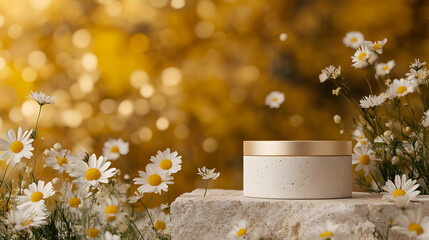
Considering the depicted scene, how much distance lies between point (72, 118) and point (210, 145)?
0.37 meters

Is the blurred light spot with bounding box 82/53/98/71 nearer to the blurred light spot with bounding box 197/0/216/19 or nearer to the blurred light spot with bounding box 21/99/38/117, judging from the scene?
the blurred light spot with bounding box 21/99/38/117

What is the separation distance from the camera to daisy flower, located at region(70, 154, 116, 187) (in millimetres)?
844

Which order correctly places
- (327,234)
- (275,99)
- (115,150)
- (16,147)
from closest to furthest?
(327,234) < (16,147) < (115,150) < (275,99)

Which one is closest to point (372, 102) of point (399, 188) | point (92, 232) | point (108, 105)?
point (399, 188)

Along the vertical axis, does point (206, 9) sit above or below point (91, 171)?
above

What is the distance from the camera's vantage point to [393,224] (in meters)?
0.73

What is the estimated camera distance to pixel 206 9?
1.42 m

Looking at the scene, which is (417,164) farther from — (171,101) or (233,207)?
(171,101)

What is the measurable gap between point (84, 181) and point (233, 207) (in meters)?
0.23

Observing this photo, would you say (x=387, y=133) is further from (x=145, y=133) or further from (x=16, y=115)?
(x=16, y=115)

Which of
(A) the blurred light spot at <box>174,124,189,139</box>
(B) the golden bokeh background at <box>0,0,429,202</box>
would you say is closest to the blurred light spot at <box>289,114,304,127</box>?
(B) the golden bokeh background at <box>0,0,429,202</box>

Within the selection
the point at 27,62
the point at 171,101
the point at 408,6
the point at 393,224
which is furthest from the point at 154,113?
the point at 393,224

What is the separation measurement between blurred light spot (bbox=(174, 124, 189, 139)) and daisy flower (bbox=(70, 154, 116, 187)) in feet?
1.75

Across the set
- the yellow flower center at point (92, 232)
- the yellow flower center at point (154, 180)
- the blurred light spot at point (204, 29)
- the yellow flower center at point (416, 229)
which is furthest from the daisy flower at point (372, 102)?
the blurred light spot at point (204, 29)
